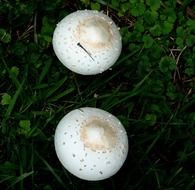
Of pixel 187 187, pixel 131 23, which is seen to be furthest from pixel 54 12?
pixel 187 187

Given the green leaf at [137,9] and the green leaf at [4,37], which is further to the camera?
the green leaf at [137,9]

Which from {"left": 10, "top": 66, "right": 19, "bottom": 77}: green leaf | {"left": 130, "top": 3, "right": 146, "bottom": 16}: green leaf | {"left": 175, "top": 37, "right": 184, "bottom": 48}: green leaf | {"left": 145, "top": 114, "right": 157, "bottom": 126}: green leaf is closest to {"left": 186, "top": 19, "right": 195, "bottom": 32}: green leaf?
{"left": 175, "top": 37, "right": 184, "bottom": 48}: green leaf

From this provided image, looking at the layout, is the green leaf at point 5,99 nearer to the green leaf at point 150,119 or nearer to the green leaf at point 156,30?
the green leaf at point 150,119

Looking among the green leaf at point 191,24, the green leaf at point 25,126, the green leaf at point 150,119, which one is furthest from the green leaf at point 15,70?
the green leaf at point 191,24

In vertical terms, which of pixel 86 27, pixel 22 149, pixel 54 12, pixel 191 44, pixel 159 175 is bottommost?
pixel 159 175

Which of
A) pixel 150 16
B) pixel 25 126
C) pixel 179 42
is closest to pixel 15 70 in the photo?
pixel 25 126

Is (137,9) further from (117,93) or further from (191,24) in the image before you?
(117,93)

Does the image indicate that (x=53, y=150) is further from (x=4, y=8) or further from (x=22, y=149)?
(x=4, y=8)

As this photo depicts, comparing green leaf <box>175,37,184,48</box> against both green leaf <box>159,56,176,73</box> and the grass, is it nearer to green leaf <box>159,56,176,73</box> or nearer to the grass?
the grass
